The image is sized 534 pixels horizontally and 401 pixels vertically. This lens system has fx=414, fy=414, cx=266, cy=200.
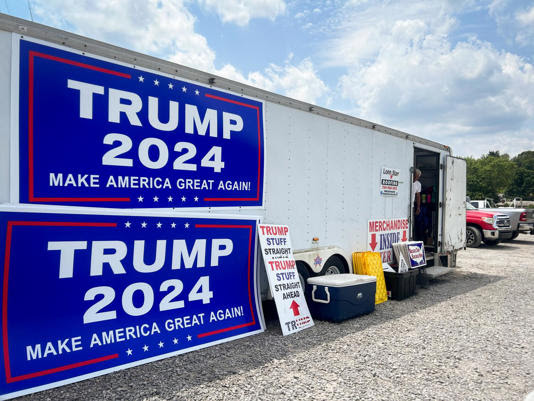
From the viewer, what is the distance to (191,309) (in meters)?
4.31

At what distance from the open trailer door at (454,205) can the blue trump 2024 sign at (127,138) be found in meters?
5.70

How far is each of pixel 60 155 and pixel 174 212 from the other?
121 cm

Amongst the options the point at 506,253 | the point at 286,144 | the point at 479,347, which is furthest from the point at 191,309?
the point at 506,253

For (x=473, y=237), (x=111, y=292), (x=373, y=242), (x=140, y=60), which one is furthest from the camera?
(x=473, y=237)

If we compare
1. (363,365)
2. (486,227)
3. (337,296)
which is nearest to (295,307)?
(337,296)

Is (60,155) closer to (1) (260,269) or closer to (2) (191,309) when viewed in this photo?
(2) (191,309)

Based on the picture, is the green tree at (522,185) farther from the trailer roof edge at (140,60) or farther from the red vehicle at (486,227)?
the trailer roof edge at (140,60)

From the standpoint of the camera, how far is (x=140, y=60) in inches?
161

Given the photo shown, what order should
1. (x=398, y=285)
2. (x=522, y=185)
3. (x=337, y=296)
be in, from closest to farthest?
(x=337, y=296), (x=398, y=285), (x=522, y=185)

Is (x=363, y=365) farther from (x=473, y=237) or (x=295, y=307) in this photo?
(x=473, y=237)

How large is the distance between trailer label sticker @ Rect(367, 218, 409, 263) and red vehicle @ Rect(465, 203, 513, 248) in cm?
746

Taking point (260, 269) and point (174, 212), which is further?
point (260, 269)

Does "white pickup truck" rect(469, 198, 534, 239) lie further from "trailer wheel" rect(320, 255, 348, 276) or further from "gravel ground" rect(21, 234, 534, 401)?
"trailer wheel" rect(320, 255, 348, 276)

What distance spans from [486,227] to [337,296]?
10881mm
